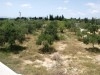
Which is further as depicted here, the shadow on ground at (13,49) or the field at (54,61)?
the shadow on ground at (13,49)

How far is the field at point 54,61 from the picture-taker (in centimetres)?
1627

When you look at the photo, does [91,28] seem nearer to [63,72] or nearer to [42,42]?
[42,42]

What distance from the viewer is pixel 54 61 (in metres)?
19.3

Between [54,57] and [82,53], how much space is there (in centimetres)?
432

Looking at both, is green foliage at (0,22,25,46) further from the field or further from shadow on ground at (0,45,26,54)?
the field

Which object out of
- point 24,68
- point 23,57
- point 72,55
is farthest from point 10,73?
point 72,55

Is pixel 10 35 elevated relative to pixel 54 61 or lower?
elevated

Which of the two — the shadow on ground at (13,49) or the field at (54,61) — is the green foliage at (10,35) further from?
the field at (54,61)

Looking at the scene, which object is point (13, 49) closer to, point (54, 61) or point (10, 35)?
point (10, 35)

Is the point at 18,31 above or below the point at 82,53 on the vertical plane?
above

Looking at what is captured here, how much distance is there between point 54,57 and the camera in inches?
806

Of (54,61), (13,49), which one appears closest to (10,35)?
(13,49)

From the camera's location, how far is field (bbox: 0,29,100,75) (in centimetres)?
1627

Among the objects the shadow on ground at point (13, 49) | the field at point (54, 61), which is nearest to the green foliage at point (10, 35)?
the shadow on ground at point (13, 49)
